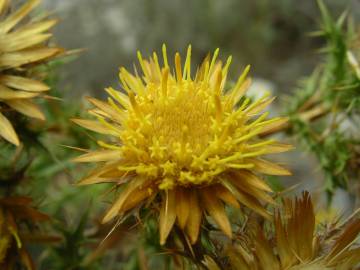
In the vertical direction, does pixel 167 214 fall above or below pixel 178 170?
below

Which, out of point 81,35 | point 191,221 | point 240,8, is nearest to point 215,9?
point 240,8

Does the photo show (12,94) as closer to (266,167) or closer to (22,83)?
(22,83)

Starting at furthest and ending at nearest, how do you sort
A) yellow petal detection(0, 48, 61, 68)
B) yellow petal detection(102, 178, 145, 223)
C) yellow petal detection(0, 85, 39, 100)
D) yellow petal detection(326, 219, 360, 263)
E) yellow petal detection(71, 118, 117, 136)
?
yellow petal detection(0, 48, 61, 68) → yellow petal detection(0, 85, 39, 100) → yellow petal detection(71, 118, 117, 136) → yellow petal detection(102, 178, 145, 223) → yellow petal detection(326, 219, 360, 263)

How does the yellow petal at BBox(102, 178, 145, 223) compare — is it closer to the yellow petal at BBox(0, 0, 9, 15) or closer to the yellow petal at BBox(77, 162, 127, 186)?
the yellow petal at BBox(77, 162, 127, 186)

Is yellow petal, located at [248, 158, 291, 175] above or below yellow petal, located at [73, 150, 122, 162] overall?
below

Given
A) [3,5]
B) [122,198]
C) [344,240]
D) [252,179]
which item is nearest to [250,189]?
[252,179]

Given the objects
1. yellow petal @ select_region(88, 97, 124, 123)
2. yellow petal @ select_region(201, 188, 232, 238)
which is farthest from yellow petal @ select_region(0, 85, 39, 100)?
yellow petal @ select_region(201, 188, 232, 238)
